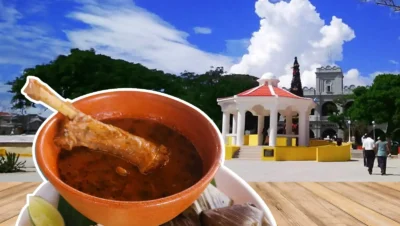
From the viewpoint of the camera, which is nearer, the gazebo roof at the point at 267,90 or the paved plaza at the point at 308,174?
the paved plaza at the point at 308,174

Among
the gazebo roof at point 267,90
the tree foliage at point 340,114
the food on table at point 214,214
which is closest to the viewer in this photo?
the food on table at point 214,214

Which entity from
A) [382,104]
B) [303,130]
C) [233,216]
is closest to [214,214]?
[233,216]

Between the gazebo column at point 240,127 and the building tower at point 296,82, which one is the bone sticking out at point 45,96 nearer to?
the gazebo column at point 240,127

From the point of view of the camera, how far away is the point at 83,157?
3.19 ft

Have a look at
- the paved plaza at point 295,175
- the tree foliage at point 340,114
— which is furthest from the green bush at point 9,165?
the tree foliage at point 340,114

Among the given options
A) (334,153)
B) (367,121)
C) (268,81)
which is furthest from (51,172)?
(367,121)

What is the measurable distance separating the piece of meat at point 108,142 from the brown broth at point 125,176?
1 centimetres

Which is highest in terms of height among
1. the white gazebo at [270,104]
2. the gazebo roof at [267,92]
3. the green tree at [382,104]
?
the green tree at [382,104]

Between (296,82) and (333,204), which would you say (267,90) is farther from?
(333,204)

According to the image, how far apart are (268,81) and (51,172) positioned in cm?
1592

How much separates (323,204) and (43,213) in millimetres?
1954

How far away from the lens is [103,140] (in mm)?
980

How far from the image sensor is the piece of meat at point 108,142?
3.19 feet

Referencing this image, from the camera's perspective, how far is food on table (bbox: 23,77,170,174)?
973 mm
